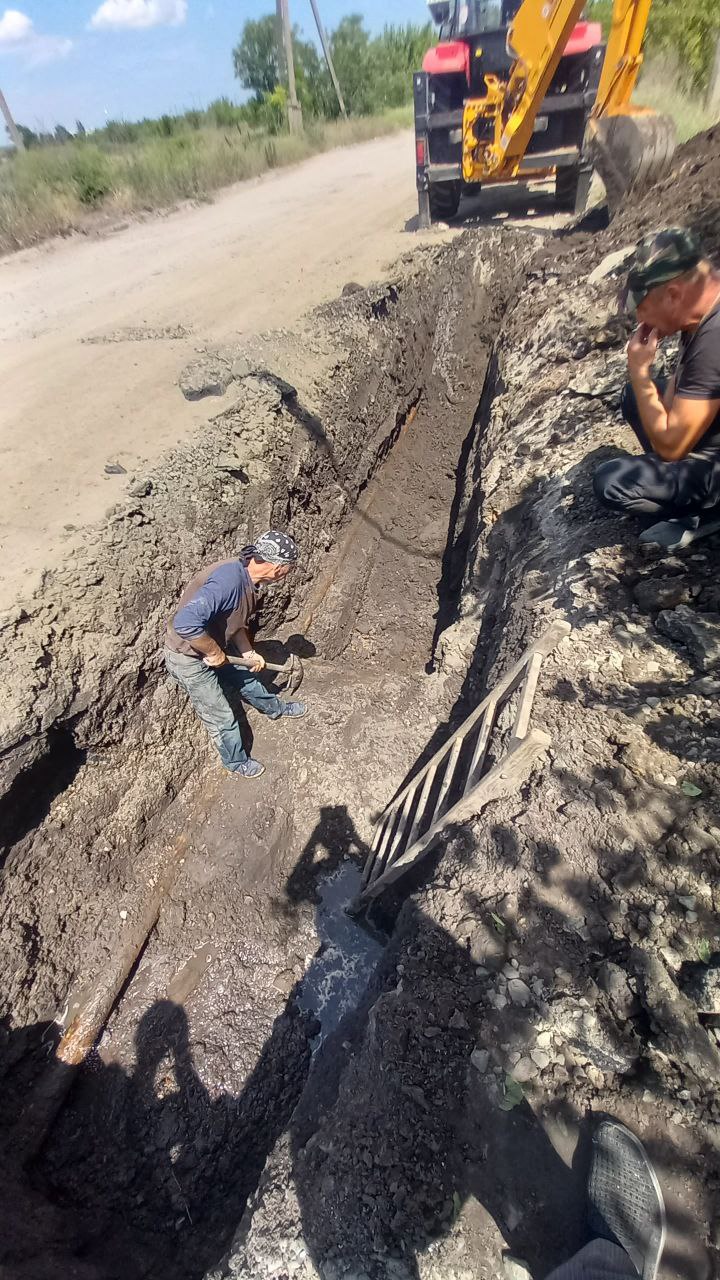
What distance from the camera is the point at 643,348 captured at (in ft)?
9.34

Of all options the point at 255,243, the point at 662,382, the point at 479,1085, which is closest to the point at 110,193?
the point at 255,243

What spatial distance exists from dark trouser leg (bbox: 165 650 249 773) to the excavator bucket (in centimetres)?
748

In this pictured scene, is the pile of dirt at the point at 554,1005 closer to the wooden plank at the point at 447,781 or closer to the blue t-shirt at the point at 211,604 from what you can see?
the wooden plank at the point at 447,781

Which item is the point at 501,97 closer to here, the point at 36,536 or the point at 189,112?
the point at 36,536

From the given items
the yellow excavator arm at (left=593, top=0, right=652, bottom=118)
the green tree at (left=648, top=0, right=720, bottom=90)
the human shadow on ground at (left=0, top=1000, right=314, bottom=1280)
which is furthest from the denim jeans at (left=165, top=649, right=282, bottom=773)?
the green tree at (left=648, top=0, right=720, bottom=90)

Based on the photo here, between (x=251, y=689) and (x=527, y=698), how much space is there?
2.50 metres

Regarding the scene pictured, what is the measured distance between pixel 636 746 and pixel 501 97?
8692mm

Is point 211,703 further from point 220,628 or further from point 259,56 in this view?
point 259,56

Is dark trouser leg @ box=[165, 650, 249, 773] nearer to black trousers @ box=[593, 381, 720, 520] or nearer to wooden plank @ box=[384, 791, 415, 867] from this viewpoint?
wooden plank @ box=[384, 791, 415, 867]

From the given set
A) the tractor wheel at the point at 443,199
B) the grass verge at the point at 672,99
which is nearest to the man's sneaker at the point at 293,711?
the tractor wheel at the point at 443,199

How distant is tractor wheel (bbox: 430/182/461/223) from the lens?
9039mm

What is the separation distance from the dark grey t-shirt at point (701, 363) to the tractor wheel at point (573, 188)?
782 cm

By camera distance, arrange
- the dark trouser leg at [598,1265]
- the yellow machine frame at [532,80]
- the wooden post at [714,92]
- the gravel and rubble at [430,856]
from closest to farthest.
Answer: the dark trouser leg at [598,1265] < the gravel and rubble at [430,856] < the yellow machine frame at [532,80] < the wooden post at [714,92]

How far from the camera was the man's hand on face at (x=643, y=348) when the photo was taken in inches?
112
